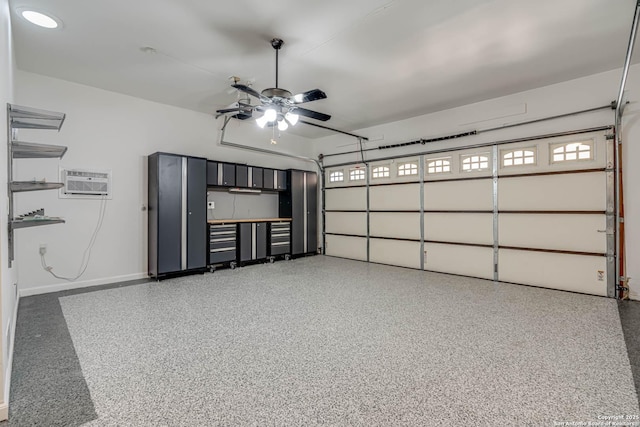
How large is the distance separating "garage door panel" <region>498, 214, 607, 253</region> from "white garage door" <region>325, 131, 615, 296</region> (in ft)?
0.04

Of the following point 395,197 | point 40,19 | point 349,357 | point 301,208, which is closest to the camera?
point 349,357

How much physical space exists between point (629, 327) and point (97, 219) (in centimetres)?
669

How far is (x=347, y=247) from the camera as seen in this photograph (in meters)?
7.09

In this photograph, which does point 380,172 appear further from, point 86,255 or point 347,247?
point 86,255

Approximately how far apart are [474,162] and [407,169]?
4.11 feet

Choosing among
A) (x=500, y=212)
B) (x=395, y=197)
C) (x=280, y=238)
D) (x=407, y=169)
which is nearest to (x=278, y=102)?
(x=407, y=169)

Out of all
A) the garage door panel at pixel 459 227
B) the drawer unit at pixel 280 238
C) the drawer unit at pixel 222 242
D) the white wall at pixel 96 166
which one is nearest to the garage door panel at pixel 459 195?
the garage door panel at pixel 459 227

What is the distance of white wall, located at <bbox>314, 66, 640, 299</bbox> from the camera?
384cm

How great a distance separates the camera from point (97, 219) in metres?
4.56

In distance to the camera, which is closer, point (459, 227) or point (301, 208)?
point (459, 227)

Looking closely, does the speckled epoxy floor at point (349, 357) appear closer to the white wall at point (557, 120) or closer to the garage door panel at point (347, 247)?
the white wall at point (557, 120)

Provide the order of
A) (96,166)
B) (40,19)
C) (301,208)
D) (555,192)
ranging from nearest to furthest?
(40,19) < (555,192) < (96,166) < (301,208)

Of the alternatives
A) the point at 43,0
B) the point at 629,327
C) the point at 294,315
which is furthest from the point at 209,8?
the point at 629,327

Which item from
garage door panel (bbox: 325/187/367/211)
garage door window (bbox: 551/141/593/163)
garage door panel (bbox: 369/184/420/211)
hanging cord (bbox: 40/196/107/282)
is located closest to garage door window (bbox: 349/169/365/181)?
garage door panel (bbox: 325/187/367/211)
